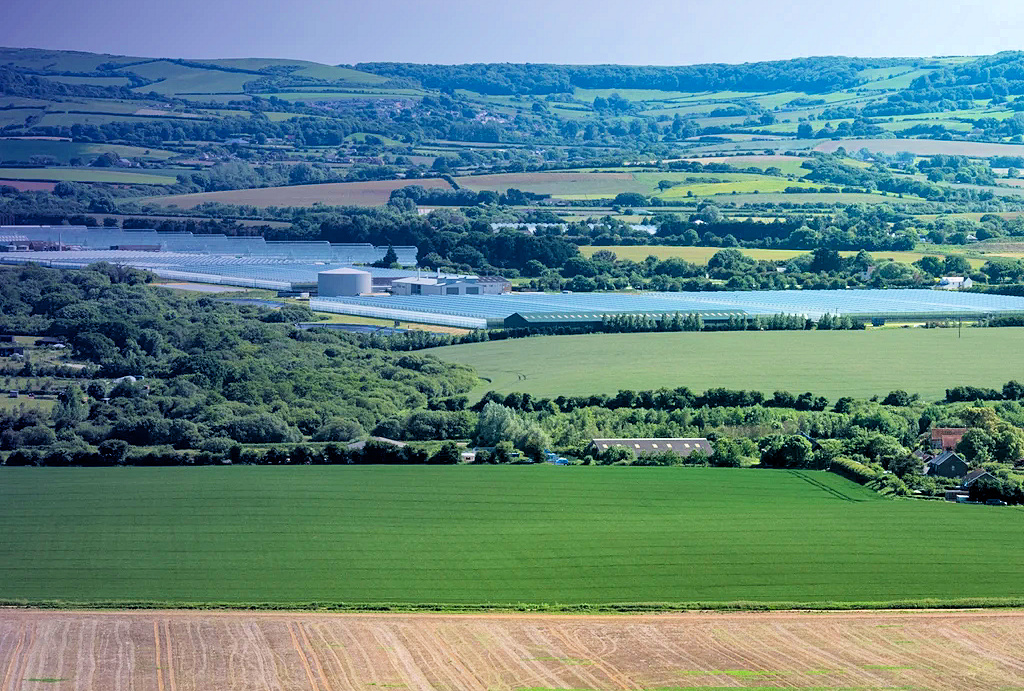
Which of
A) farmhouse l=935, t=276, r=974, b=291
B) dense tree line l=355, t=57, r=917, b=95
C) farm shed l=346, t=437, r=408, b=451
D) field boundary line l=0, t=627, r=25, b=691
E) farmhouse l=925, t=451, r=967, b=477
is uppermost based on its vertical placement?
dense tree line l=355, t=57, r=917, b=95

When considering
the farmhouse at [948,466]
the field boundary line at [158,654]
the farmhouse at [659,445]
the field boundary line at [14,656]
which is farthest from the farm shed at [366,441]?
the field boundary line at [14,656]

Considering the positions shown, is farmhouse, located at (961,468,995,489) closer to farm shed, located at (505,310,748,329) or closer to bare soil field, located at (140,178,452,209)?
farm shed, located at (505,310,748,329)

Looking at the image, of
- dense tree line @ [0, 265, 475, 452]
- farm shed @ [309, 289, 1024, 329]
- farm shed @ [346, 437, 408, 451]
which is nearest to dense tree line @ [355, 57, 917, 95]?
farm shed @ [309, 289, 1024, 329]

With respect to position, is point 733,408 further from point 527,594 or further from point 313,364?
point 527,594

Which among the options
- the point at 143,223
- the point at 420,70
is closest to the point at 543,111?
the point at 420,70

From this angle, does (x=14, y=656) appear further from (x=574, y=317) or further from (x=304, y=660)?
(x=574, y=317)

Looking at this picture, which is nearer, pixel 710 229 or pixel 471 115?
pixel 710 229

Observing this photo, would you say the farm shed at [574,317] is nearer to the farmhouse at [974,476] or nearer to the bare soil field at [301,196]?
the farmhouse at [974,476]
